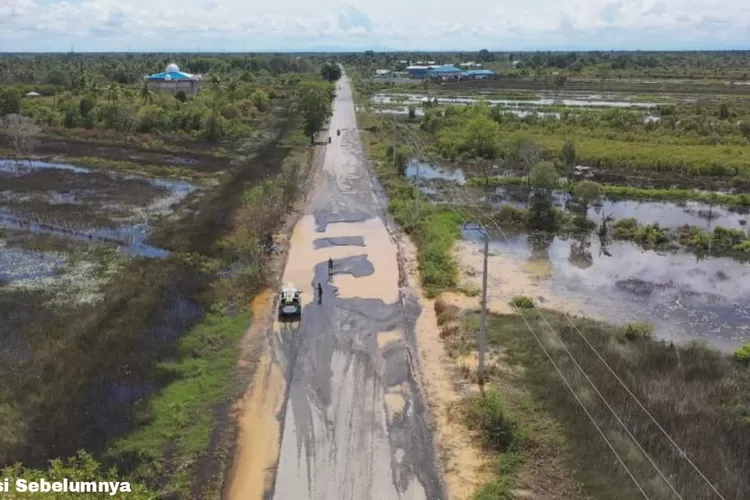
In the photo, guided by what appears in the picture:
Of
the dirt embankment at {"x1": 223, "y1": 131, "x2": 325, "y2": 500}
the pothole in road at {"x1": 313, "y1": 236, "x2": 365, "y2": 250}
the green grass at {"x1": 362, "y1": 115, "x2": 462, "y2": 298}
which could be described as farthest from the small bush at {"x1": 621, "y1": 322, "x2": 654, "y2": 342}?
the pothole in road at {"x1": 313, "y1": 236, "x2": 365, "y2": 250}

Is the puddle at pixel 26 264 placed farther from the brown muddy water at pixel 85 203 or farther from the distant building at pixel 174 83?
the distant building at pixel 174 83

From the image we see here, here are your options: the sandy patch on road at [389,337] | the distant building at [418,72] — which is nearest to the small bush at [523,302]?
the sandy patch on road at [389,337]

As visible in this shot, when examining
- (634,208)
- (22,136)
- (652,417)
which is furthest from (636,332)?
(22,136)

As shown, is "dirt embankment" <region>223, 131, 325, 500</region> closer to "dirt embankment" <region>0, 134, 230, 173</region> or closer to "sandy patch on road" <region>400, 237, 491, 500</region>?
"sandy patch on road" <region>400, 237, 491, 500</region>

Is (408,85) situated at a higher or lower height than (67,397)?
higher

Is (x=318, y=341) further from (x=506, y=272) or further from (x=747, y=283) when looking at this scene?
(x=747, y=283)

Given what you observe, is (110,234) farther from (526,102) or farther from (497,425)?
(526,102)

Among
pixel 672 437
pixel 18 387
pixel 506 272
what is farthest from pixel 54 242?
pixel 672 437
